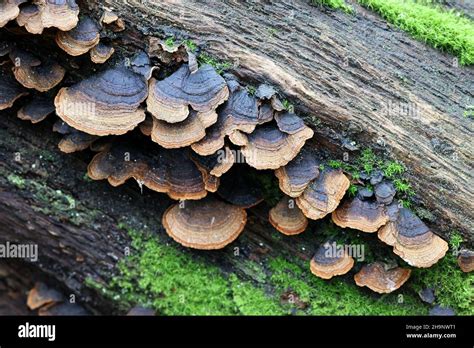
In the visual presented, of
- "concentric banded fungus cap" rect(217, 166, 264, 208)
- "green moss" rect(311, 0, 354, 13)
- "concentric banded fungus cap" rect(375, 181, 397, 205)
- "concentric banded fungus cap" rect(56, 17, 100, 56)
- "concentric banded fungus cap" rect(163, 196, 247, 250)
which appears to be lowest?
"concentric banded fungus cap" rect(163, 196, 247, 250)

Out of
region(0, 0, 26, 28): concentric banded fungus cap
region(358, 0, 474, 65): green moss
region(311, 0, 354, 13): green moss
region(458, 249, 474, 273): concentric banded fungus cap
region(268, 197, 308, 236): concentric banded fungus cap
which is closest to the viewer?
region(0, 0, 26, 28): concentric banded fungus cap

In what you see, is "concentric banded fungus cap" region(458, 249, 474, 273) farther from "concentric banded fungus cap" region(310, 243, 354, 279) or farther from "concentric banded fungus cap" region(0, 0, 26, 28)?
"concentric banded fungus cap" region(0, 0, 26, 28)

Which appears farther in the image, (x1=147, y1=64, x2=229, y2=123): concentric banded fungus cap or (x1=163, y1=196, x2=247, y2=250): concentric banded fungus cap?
(x1=163, y1=196, x2=247, y2=250): concentric banded fungus cap

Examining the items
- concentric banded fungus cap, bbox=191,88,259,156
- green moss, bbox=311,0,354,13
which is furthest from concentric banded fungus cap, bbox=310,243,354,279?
green moss, bbox=311,0,354,13

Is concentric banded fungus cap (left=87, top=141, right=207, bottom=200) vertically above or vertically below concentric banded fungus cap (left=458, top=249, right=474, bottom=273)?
below

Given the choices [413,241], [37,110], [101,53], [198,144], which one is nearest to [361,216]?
[413,241]

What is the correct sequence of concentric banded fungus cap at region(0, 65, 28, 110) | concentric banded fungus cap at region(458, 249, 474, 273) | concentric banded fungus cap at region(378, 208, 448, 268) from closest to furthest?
concentric banded fungus cap at region(378, 208, 448, 268), concentric banded fungus cap at region(458, 249, 474, 273), concentric banded fungus cap at region(0, 65, 28, 110)

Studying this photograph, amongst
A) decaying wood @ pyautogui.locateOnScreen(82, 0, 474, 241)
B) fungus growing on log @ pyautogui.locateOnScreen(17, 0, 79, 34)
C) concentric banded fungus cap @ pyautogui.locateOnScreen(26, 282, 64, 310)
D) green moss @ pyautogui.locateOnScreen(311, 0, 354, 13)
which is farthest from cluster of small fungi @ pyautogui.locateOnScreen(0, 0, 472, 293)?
green moss @ pyautogui.locateOnScreen(311, 0, 354, 13)
